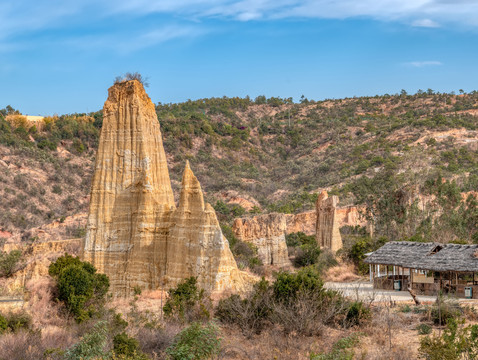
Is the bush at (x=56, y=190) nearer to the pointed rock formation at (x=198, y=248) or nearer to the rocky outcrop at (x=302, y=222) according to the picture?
the rocky outcrop at (x=302, y=222)

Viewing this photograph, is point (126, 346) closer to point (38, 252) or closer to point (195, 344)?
point (195, 344)

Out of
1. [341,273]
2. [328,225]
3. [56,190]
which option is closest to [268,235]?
[328,225]

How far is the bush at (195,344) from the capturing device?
12695 mm

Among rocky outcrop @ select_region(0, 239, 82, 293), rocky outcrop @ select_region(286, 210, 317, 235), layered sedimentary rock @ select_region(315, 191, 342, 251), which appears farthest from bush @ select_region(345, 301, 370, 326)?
rocky outcrop @ select_region(286, 210, 317, 235)

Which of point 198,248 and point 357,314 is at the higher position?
point 198,248

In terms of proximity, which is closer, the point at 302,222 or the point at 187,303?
the point at 187,303

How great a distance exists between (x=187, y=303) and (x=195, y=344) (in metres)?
4.96

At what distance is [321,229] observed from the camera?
4038 centimetres

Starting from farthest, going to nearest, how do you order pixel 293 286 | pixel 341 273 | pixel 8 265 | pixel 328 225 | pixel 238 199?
pixel 238 199, pixel 328 225, pixel 341 273, pixel 8 265, pixel 293 286

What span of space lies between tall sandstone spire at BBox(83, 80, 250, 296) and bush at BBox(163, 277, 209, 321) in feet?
5.38

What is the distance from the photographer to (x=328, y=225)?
39.7 metres

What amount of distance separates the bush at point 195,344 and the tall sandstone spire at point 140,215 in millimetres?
6776

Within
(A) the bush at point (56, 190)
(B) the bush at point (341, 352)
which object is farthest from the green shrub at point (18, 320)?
(A) the bush at point (56, 190)

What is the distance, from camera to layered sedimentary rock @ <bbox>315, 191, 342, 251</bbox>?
1542 inches
